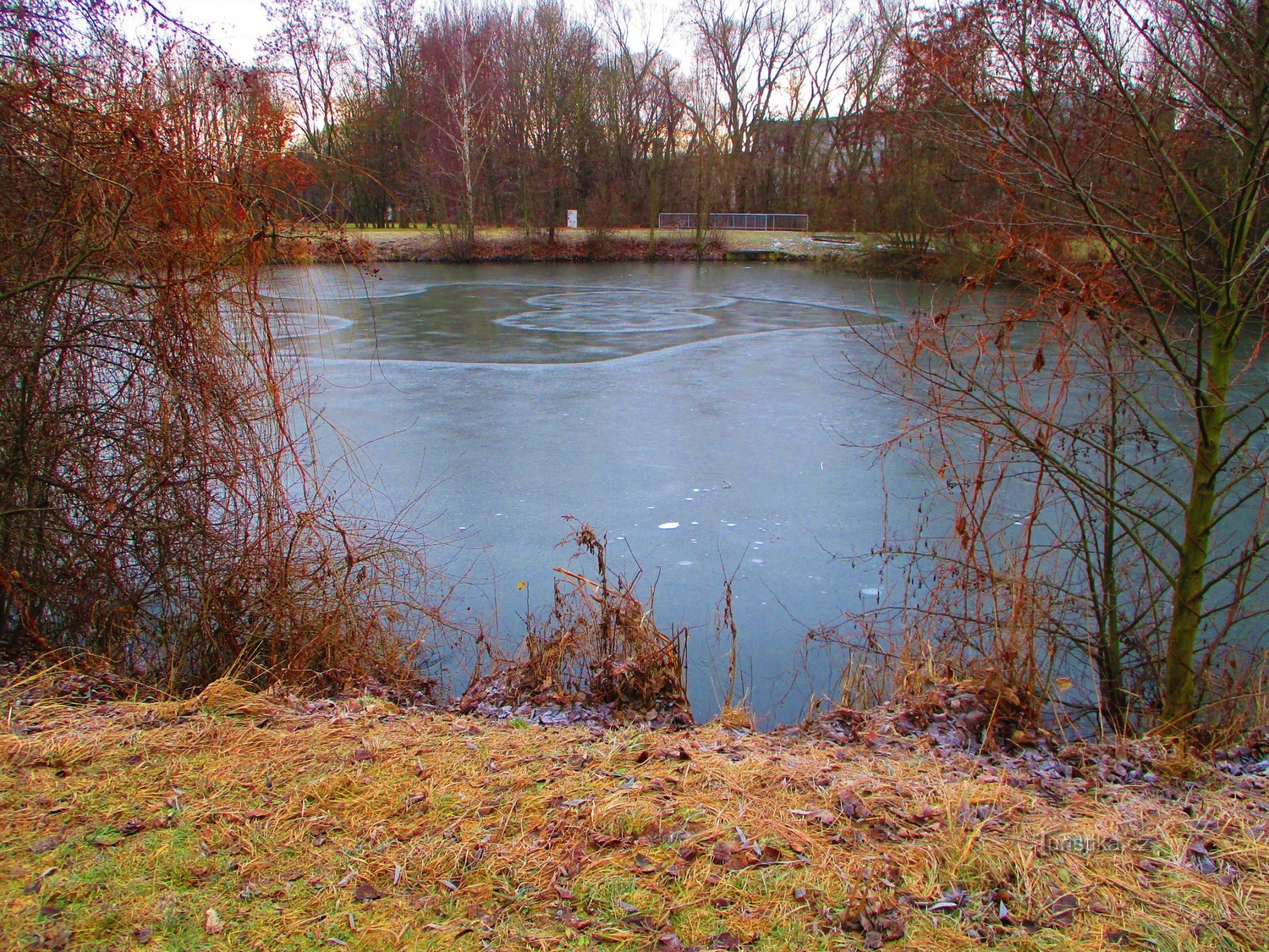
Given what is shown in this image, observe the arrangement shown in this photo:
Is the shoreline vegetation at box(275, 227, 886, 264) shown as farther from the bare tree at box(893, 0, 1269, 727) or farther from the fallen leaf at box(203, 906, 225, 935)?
the fallen leaf at box(203, 906, 225, 935)

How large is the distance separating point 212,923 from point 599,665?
7.82 feet

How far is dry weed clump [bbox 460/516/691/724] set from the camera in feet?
14.5

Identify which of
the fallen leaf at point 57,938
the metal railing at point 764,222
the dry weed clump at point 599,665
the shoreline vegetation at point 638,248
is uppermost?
the metal railing at point 764,222

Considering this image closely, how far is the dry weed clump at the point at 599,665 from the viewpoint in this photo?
4.43 metres

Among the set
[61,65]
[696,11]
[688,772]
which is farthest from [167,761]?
[696,11]

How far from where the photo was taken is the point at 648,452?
8398 millimetres

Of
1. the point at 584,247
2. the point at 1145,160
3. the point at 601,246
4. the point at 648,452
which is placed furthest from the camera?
the point at 584,247

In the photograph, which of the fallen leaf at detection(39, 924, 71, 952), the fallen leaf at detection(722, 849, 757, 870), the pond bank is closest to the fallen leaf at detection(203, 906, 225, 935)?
the fallen leaf at detection(39, 924, 71, 952)

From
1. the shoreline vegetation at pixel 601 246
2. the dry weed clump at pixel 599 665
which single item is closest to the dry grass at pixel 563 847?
the dry weed clump at pixel 599 665

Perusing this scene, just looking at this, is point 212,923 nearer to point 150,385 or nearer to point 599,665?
point 599,665

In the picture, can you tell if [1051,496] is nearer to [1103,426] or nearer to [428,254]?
[1103,426]

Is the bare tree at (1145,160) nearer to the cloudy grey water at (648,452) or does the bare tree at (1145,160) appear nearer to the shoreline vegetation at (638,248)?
the cloudy grey water at (648,452)

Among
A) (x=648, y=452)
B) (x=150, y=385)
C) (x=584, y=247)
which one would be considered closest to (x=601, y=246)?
(x=584, y=247)

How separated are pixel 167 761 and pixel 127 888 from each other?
76 cm
